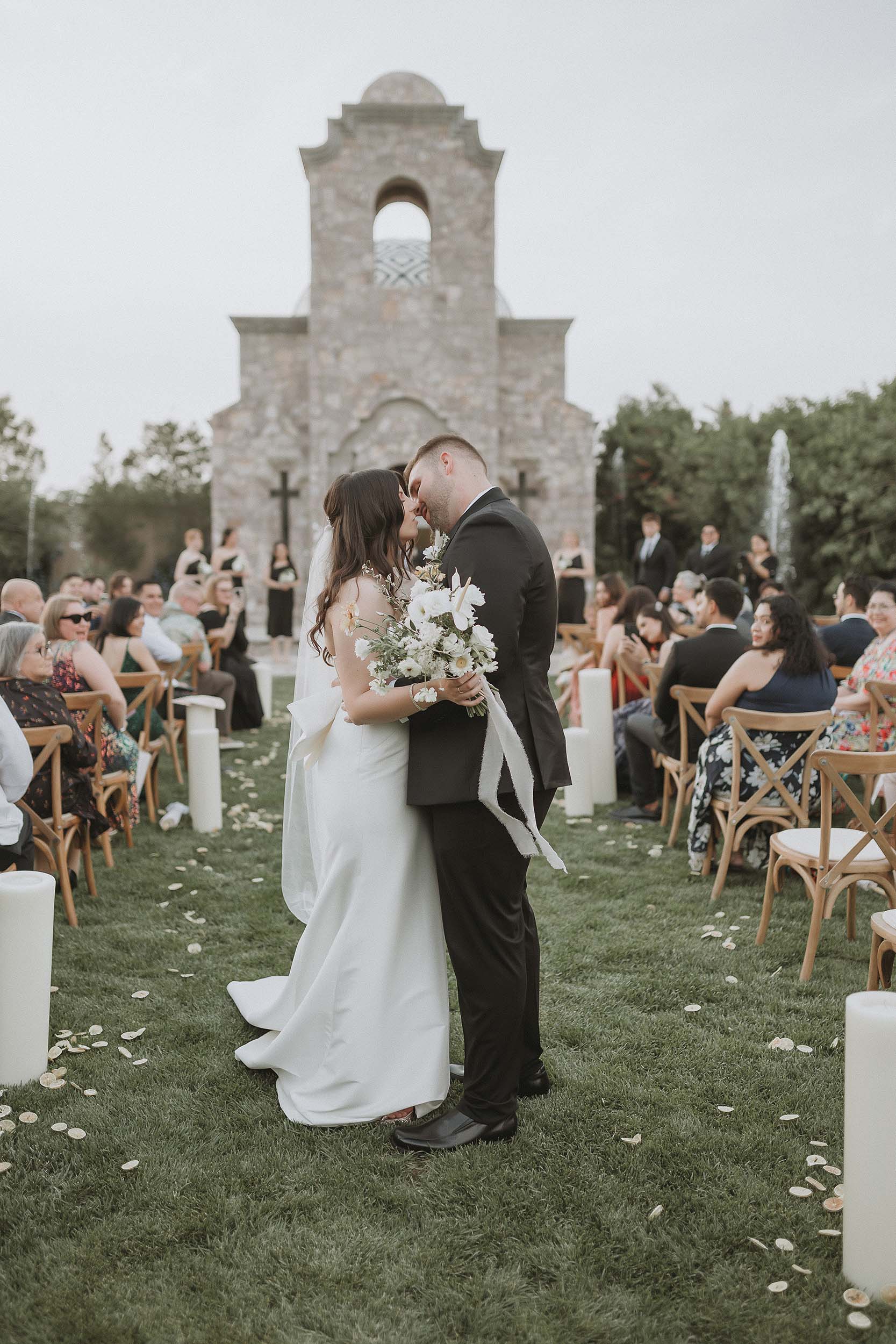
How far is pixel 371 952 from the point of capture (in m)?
3.44

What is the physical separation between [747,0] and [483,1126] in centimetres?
1117

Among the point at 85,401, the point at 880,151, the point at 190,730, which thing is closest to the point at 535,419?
the point at 880,151

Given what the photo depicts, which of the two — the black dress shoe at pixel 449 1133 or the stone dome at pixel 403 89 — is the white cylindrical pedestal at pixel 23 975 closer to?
the black dress shoe at pixel 449 1133

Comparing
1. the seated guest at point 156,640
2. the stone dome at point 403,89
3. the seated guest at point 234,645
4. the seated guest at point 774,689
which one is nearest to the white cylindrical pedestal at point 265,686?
the seated guest at point 234,645

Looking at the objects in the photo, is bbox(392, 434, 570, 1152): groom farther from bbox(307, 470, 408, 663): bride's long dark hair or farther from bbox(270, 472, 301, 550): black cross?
bbox(270, 472, 301, 550): black cross

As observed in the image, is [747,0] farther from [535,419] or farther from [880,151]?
[535,419]

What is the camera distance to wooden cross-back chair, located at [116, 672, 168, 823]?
714 cm

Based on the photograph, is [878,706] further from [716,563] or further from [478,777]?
[716,563]

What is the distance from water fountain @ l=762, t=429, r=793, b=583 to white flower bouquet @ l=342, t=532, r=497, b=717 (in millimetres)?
22550

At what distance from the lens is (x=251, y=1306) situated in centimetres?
256

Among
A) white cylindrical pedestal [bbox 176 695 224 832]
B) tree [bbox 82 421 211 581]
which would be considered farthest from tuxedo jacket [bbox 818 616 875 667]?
tree [bbox 82 421 211 581]

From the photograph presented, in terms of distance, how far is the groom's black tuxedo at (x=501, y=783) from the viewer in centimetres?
316

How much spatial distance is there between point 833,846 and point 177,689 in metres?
6.39

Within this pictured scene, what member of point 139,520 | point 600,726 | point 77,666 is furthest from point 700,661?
point 139,520
